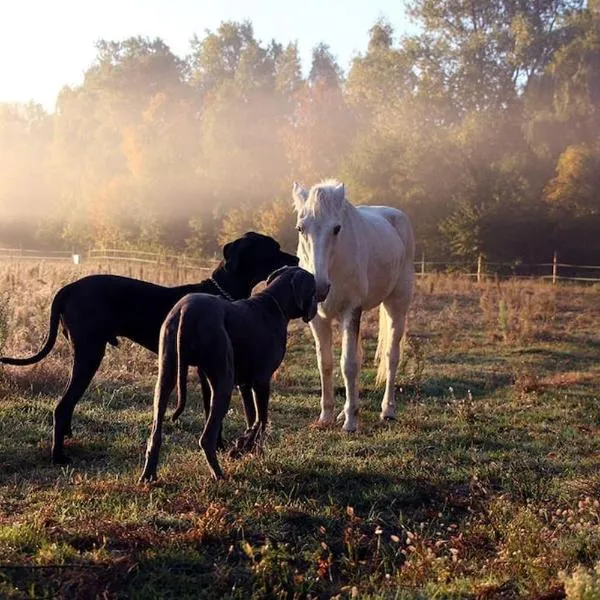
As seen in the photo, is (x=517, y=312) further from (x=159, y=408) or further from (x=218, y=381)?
(x=159, y=408)

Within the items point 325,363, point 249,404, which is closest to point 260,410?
point 249,404

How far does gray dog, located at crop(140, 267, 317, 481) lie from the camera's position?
4336 millimetres

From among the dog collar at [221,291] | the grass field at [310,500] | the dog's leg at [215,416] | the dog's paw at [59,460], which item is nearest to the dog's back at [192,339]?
the dog's leg at [215,416]

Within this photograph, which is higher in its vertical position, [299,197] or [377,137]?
[377,137]

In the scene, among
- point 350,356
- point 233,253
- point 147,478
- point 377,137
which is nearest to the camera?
point 147,478

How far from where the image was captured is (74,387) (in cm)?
537

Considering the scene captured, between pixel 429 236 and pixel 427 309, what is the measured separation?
16780mm

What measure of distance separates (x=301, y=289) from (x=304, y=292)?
0.13ft

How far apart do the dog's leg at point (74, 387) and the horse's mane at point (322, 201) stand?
7.39ft

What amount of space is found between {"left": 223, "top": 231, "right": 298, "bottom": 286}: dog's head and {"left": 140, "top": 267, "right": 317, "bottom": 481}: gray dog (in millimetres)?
1180

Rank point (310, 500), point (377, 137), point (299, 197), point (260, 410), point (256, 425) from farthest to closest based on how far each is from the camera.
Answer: point (377, 137) → point (299, 197) → point (256, 425) → point (260, 410) → point (310, 500)

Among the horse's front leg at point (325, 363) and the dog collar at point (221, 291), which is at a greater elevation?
the dog collar at point (221, 291)

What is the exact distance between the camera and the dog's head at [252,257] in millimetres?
6262

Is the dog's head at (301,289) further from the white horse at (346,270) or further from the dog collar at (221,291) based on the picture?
the dog collar at (221,291)
